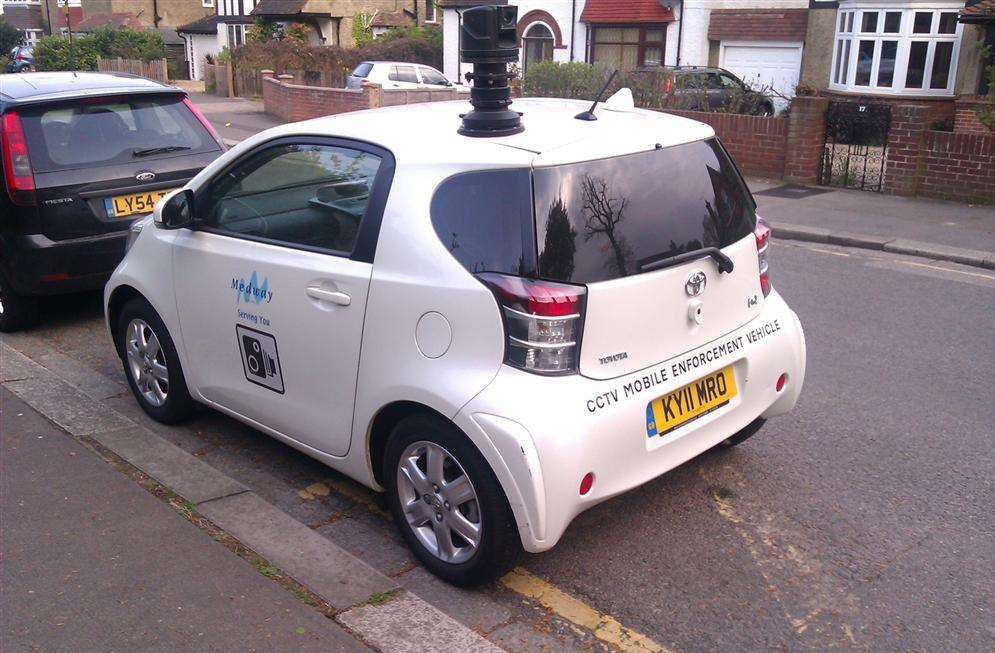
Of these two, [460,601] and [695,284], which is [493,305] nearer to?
[695,284]

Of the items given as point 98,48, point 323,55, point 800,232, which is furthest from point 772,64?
point 98,48

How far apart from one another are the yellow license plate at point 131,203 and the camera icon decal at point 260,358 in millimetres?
2769

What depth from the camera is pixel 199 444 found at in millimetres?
5105

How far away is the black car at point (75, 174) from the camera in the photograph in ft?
21.4

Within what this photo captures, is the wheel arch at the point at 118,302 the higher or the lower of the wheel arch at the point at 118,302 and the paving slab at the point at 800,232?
the higher

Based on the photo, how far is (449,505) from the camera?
3635mm

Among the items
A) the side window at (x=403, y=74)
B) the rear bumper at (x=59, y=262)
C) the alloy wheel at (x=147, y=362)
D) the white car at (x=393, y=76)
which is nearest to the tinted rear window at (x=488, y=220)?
the alloy wheel at (x=147, y=362)

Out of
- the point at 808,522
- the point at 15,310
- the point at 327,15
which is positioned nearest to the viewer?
the point at 808,522

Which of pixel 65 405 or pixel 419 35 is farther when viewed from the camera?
pixel 419 35

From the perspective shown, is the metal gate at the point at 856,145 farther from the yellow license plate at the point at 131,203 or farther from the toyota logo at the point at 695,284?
the toyota logo at the point at 695,284

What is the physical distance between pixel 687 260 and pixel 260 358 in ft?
6.38

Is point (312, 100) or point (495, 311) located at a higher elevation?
point (495, 311)

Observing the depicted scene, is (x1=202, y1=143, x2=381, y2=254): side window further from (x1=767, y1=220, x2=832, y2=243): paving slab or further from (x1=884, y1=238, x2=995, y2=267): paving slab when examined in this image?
(x1=884, y1=238, x2=995, y2=267): paving slab

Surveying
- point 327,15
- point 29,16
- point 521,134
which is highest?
point 29,16
